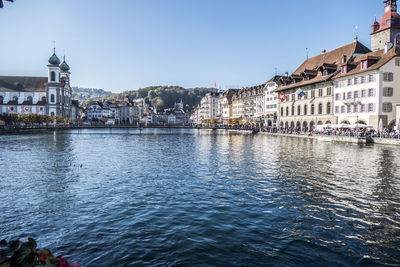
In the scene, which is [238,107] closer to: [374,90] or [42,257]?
[374,90]

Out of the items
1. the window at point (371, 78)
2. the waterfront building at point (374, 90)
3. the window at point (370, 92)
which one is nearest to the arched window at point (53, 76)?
the waterfront building at point (374, 90)

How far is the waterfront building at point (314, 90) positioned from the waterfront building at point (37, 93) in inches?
3730

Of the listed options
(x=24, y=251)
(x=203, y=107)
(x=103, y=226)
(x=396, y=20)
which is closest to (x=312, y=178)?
(x=103, y=226)

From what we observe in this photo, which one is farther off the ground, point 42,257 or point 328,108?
point 328,108

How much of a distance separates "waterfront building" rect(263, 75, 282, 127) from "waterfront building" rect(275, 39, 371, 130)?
10693mm

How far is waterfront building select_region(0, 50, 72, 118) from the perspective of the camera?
12294 cm

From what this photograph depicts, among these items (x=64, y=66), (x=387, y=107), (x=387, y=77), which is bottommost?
(x=387, y=107)

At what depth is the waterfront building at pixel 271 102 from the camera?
9575cm

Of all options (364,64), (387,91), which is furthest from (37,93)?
(387,91)

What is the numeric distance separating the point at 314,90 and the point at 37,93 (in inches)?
4577

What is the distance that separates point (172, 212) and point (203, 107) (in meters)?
177

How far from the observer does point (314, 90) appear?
225 ft

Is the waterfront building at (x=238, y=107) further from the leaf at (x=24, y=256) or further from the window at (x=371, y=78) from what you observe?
the leaf at (x=24, y=256)

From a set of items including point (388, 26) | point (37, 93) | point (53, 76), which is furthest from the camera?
point (37, 93)
